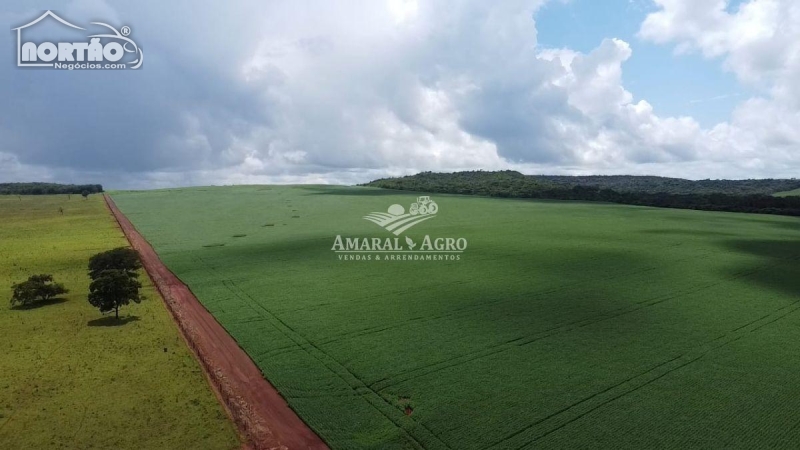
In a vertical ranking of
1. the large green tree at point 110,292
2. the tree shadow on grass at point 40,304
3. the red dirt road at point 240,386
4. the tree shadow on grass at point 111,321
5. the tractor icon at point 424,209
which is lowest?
the red dirt road at point 240,386

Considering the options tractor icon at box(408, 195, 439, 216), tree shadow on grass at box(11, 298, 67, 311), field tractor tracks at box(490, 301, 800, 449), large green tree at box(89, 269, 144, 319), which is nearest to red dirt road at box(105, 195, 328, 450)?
large green tree at box(89, 269, 144, 319)

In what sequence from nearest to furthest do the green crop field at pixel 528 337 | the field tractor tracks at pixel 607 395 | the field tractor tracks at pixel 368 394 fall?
the field tractor tracks at pixel 607 395
the field tractor tracks at pixel 368 394
the green crop field at pixel 528 337

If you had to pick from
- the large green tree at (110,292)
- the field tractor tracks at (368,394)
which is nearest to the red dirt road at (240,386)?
the field tractor tracks at (368,394)

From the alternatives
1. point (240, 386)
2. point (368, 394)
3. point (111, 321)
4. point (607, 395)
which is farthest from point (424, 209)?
point (607, 395)

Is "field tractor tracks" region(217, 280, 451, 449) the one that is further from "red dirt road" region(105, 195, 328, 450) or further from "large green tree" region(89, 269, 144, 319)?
"large green tree" region(89, 269, 144, 319)

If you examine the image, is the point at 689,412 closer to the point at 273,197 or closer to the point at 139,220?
the point at 139,220

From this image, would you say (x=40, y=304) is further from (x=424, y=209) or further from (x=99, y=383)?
(x=424, y=209)

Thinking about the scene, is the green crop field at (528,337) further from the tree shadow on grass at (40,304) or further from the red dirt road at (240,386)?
the tree shadow on grass at (40,304)
